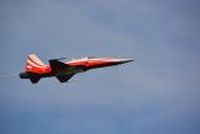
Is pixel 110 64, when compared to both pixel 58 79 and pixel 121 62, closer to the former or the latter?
pixel 121 62

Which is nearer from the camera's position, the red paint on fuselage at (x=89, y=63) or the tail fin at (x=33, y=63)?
the red paint on fuselage at (x=89, y=63)

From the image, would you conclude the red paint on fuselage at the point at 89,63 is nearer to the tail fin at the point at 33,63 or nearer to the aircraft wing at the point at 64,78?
the tail fin at the point at 33,63

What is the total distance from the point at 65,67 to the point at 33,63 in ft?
31.7

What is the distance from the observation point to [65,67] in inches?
4759

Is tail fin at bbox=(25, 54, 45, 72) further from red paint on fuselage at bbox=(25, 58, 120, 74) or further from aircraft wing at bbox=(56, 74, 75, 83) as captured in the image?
aircraft wing at bbox=(56, 74, 75, 83)

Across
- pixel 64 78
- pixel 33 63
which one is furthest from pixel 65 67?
pixel 33 63

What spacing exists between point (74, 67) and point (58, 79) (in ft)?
16.2

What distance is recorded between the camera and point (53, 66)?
121 metres

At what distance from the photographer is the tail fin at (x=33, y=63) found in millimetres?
125375

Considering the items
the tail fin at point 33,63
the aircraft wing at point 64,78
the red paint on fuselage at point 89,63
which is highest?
the tail fin at point 33,63

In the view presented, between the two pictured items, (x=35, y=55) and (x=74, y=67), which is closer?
(x=74, y=67)

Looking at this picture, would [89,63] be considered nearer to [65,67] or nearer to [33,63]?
[65,67]

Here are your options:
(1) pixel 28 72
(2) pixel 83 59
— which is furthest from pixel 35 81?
(2) pixel 83 59

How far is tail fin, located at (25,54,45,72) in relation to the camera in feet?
411
